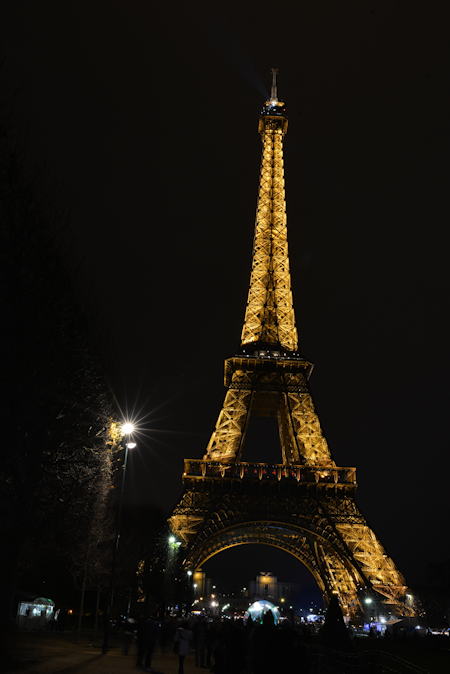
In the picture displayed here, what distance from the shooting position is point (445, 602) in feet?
290

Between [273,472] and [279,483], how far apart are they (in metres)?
1.56

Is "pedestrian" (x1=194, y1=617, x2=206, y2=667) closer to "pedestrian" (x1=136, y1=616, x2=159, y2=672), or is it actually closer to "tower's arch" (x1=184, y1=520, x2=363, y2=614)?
"pedestrian" (x1=136, y1=616, x2=159, y2=672)

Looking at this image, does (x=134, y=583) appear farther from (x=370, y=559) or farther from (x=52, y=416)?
(x=52, y=416)

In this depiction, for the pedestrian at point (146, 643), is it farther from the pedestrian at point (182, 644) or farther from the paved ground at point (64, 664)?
the pedestrian at point (182, 644)

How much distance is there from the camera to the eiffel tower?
44.1m

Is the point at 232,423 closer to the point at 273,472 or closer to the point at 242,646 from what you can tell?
the point at 273,472

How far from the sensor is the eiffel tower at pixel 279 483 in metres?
44.1

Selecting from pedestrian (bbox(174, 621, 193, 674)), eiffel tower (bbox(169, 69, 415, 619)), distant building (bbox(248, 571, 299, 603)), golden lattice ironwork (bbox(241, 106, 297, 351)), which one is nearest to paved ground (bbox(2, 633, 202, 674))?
pedestrian (bbox(174, 621, 193, 674))

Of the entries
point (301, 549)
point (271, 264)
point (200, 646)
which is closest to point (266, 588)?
point (301, 549)

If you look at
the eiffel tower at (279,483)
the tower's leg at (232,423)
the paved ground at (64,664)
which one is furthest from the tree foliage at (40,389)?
the tower's leg at (232,423)

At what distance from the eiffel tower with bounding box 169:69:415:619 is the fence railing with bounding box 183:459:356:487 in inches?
3.2

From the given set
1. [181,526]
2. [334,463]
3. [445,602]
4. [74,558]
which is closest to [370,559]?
[334,463]

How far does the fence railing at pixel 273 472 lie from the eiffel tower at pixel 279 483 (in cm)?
8

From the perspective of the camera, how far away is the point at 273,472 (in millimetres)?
49188
